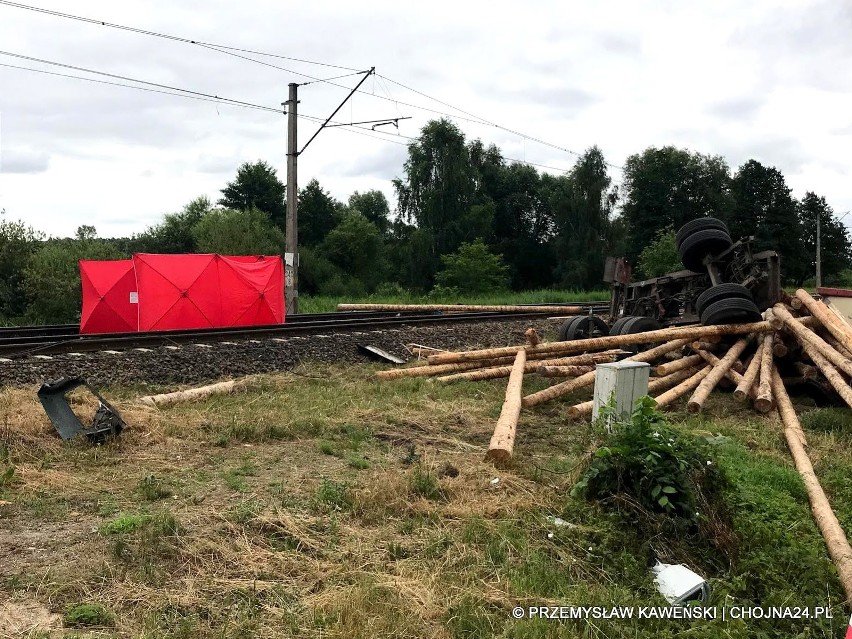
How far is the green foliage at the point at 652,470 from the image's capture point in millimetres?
5320

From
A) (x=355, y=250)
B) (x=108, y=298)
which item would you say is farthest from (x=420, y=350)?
(x=355, y=250)

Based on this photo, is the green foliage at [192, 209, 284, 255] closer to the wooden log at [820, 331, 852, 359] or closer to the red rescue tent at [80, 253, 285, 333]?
the red rescue tent at [80, 253, 285, 333]

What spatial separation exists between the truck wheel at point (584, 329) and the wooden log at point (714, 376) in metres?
3.32

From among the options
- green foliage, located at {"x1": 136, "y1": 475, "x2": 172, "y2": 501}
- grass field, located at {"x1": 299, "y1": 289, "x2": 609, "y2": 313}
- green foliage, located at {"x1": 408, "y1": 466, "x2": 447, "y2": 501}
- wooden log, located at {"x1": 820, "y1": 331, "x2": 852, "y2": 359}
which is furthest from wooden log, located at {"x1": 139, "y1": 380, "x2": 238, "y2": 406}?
grass field, located at {"x1": 299, "y1": 289, "x2": 609, "y2": 313}

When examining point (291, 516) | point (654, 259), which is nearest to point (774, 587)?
point (291, 516)

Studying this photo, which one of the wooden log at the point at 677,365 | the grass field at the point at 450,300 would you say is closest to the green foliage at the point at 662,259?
the grass field at the point at 450,300

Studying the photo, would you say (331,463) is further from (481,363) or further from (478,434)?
(481,363)

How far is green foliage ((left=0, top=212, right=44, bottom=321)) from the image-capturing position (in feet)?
73.9

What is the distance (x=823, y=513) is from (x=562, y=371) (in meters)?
5.13

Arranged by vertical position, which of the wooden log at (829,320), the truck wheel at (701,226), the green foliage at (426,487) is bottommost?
the green foliage at (426,487)

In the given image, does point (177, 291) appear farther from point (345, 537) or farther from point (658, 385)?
point (345, 537)

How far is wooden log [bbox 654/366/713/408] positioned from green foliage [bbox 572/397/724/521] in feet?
13.9

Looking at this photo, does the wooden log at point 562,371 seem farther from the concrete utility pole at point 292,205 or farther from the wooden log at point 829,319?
the concrete utility pole at point 292,205

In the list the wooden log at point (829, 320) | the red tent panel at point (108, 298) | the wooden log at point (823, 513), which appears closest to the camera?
the wooden log at point (823, 513)
